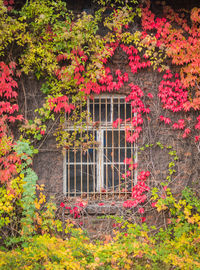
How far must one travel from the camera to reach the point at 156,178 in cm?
520

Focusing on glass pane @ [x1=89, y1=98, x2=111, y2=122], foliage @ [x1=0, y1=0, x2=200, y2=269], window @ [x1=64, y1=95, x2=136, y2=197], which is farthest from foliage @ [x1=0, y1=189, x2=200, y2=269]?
glass pane @ [x1=89, y1=98, x2=111, y2=122]

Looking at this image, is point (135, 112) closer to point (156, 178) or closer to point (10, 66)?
point (156, 178)

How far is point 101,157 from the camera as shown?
523 cm

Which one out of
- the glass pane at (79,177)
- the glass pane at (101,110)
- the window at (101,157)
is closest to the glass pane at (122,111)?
the window at (101,157)

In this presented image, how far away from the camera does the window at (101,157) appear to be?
5207mm

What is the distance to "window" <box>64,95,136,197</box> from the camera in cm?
521

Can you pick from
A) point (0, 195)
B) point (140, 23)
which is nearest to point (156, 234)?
point (0, 195)

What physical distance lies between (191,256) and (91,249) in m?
1.40

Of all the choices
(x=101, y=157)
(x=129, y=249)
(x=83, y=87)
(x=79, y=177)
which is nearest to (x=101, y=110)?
(x=83, y=87)

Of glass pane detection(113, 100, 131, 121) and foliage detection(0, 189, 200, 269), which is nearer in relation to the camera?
foliage detection(0, 189, 200, 269)

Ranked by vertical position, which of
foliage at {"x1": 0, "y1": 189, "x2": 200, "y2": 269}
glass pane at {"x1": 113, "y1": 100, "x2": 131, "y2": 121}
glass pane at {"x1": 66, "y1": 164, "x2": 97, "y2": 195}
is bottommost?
foliage at {"x1": 0, "y1": 189, "x2": 200, "y2": 269}

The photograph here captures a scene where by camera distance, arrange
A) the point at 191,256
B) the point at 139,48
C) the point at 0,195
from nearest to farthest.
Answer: the point at 191,256, the point at 0,195, the point at 139,48

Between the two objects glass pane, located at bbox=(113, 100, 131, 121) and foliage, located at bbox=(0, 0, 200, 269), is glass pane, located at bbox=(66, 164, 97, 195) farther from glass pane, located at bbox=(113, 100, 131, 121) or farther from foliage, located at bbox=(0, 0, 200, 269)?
glass pane, located at bbox=(113, 100, 131, 121)

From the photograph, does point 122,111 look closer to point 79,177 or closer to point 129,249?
point 79,177
